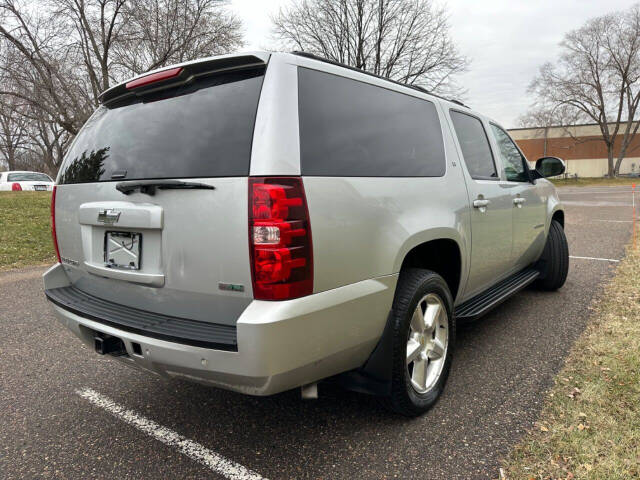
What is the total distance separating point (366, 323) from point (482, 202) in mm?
1570

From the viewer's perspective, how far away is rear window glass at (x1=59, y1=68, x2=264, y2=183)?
1855mm

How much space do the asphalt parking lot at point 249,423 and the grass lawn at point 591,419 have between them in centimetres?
10

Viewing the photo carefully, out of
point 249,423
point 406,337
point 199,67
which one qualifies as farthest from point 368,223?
point 249,423

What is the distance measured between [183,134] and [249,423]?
5.38ft

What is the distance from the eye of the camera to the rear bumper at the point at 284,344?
1.70m

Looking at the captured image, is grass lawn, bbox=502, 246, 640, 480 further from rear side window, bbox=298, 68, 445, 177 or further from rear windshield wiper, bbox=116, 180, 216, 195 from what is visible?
rear windshield wiper, bbox=116, 180, 216, 195

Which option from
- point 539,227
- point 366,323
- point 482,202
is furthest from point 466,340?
point 366,323

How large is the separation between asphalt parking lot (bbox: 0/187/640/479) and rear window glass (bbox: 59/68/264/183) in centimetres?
141

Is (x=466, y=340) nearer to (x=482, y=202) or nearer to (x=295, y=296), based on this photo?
(x=482, y=202)

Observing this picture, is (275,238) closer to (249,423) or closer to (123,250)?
(123,250)

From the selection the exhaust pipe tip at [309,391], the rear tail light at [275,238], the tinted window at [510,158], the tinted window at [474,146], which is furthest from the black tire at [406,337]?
the tinted window at [510,158]

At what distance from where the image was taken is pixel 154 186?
6.46ft

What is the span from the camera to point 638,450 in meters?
2.08

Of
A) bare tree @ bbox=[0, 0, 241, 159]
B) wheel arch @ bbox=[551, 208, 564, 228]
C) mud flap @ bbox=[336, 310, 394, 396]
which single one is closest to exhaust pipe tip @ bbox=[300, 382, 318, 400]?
mud flap @ bbox=[336, 310, 394, 396]
